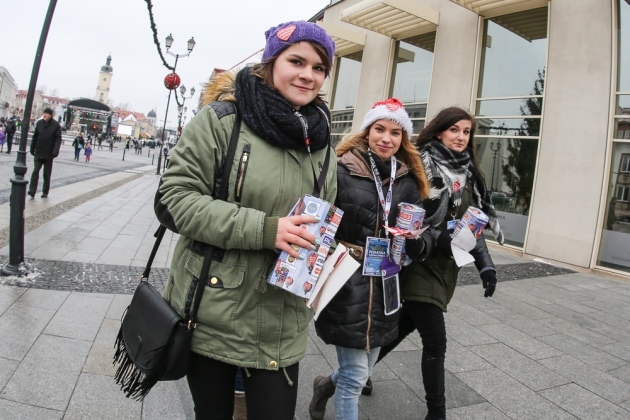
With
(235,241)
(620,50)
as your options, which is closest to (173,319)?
(235,241)

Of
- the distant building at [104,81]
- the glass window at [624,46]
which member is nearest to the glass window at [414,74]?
the glass window at [624,46]

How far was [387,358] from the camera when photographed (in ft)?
12.4

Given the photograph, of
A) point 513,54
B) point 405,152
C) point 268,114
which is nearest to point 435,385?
point 405,152

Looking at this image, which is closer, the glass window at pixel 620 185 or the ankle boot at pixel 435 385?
the ankle boot at pixel 435 385

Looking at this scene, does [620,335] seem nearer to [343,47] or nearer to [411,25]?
Answer: [411,25]

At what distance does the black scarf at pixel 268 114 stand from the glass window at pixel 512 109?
28.3ft

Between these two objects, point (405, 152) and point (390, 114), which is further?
point (405, 152)

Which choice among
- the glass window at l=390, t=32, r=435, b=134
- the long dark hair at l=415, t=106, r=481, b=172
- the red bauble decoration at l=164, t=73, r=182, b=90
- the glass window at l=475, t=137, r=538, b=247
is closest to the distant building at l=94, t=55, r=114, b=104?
the red bauble decoration at l=164, t=73, r=182, b=90

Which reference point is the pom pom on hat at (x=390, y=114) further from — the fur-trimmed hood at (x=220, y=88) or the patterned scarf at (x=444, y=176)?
the fur-trimmed hood at (x=220, y=88)

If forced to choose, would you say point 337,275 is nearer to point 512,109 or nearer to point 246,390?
point 246,390

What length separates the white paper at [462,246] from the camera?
260 cm

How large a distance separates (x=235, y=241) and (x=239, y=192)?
184 mm

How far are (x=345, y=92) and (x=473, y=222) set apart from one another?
14854 millimetres

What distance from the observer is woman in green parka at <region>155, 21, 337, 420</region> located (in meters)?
1.46
